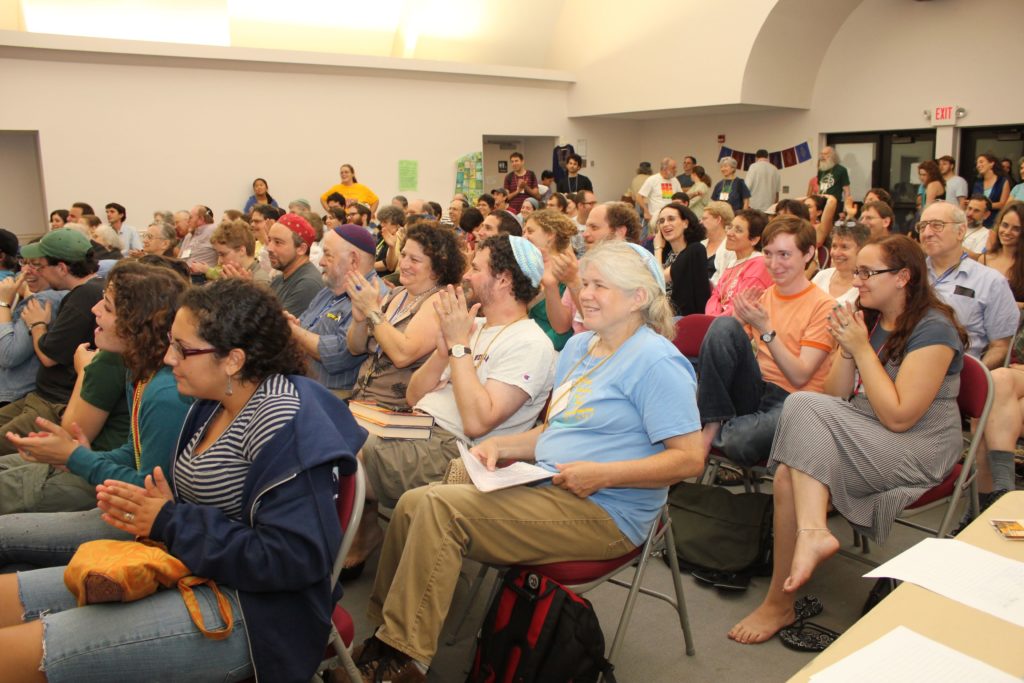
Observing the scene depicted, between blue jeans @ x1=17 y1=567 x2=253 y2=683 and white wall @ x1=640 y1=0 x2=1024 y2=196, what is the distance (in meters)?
11.5

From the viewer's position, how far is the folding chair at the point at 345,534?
1.77 metres

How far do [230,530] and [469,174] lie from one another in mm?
12233

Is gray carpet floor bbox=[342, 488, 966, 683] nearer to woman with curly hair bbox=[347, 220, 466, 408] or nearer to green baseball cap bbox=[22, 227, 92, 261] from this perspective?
woman with curly hair bbox=[347, 220, 466, 408]

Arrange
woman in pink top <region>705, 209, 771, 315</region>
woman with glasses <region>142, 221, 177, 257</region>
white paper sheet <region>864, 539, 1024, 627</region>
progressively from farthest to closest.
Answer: woman with glasses <region>142, 221, 177, 257</region> < woman in pink top <region>705, 209, 771, 315</region> < white paper sheet <region>864, 539, 1024, 627</region>

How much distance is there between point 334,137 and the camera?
12086mm

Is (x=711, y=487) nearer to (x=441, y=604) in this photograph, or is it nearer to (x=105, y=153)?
(x=441, y=604)

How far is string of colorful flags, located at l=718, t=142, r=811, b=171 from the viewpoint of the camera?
41.4ft

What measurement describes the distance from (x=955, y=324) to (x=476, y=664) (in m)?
Result: 1.82

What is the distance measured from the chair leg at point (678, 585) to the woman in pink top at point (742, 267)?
1.81 m

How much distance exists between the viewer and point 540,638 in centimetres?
201

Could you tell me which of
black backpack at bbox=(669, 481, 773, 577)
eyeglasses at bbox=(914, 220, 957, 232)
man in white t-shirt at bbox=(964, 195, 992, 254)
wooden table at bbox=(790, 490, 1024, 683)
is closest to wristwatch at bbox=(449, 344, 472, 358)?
black backpack at bbox=(669, 481, 773, 577)

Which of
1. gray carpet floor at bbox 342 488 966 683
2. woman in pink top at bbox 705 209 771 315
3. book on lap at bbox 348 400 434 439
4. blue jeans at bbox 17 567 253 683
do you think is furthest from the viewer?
woman in pink top at bbox 705 209 771 315

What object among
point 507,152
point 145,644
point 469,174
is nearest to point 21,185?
point 469,174

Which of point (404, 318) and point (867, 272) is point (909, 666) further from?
point (404, 318)
